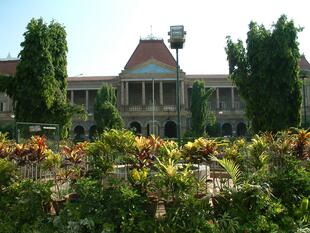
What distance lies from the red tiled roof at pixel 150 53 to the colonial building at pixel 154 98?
16cm

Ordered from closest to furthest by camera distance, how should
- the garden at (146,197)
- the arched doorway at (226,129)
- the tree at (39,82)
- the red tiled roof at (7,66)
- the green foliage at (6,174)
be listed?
the garden at (146,197) → the green foliage at (6,174) → the tree at (39,82) → the arched doorway at (226,129) → the red tiled roof at (7,66)

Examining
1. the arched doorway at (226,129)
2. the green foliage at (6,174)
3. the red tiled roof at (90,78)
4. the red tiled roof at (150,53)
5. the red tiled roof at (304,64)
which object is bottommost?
the green foliage at (6,174)

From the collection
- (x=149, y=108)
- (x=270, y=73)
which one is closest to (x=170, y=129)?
(x=149, y=108)

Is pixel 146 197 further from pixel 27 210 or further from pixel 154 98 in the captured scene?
pixel 154 98

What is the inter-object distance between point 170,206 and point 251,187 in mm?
1185

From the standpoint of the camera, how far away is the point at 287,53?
61.4ft

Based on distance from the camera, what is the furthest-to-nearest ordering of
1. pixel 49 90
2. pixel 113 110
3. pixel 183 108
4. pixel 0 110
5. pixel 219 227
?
pixel 0 110
pixel 183 108
pixel 113 110
pixel 49 90
pixel 219 227

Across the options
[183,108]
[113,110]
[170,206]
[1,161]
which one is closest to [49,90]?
[1,161]

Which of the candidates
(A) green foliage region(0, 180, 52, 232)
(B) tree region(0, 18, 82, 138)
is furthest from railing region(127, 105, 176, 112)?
(A) green foliage region(0, 180, 52, 232)

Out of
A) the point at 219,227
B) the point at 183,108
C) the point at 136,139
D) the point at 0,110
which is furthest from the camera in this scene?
the point at 0,110

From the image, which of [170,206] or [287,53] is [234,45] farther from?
[170,206]

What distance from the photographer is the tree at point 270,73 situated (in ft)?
61.4

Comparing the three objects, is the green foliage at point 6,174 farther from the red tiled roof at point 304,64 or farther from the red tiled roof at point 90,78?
the red tiled roof at point 304,64

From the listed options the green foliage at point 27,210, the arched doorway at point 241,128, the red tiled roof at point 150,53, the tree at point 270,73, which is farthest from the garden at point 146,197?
the red tiled roof at point 150,53
